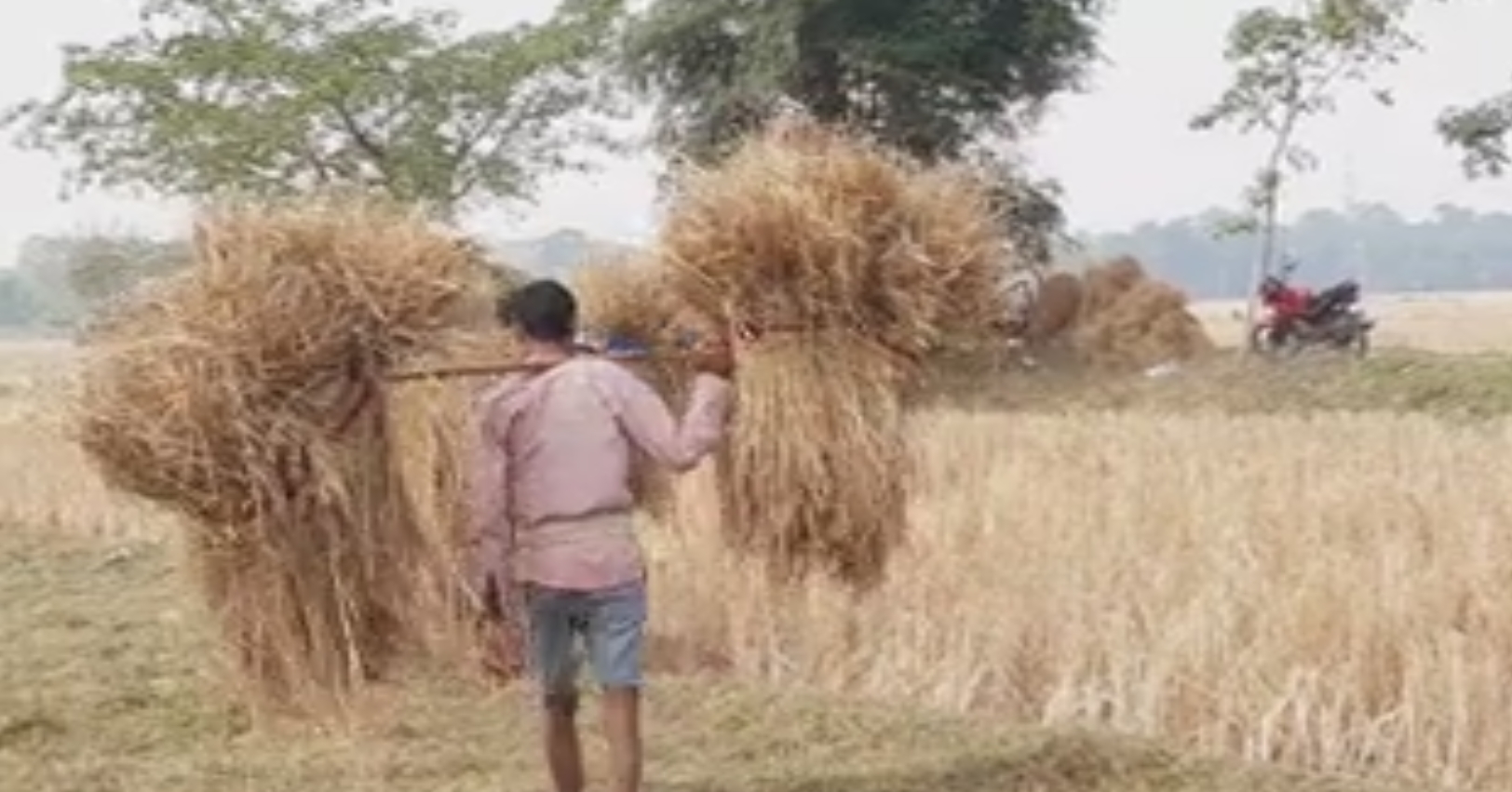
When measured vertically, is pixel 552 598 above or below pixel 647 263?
below

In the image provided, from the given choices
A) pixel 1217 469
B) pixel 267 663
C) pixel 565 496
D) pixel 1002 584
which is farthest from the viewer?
pixel 1217 469

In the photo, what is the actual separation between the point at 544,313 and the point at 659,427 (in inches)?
16.1

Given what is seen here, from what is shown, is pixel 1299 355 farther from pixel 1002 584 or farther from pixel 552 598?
pixel 552 598

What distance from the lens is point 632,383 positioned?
6.25 metres

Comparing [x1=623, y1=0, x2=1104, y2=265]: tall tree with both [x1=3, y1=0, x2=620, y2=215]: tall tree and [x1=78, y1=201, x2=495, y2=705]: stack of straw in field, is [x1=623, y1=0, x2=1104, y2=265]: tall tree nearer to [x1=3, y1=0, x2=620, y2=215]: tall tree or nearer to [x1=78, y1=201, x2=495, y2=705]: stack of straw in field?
[x1=3, y1=0, x2=620, y2=215]: tall tree

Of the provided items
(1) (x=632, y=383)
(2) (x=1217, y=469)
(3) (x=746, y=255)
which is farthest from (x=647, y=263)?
(2) (x=1217, y=469)

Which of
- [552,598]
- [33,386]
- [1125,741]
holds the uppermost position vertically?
[33,386]

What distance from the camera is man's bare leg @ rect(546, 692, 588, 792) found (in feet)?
21.3

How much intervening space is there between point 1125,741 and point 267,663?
2.56 m

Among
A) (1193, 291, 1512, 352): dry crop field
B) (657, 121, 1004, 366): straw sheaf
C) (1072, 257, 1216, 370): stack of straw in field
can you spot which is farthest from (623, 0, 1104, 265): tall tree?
(657, 121, 1004, 366): straw sheaf

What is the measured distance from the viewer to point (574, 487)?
616 cm

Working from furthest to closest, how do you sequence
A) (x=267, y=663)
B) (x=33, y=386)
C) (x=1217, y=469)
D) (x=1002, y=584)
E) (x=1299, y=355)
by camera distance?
(x=1299, y=355) < (x=1217, y=469) < (x=1002, y=584) < (x=33, y=386) < (x=267, y=663)

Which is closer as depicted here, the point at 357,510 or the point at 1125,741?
the point at 357,510

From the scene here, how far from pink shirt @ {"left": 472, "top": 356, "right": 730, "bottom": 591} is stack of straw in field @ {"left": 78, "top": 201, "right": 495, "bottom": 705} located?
19.1 inches
